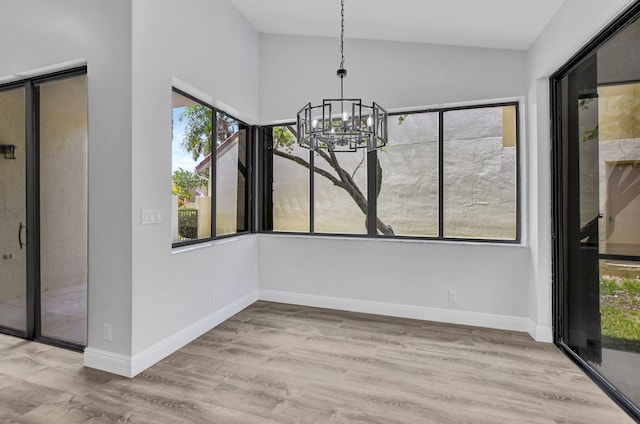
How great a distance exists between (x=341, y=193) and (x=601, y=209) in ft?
8.53

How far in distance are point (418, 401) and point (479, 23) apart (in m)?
3.31

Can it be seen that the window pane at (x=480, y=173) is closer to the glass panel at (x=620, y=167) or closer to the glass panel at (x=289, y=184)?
the glass panel at (x=620, y=167)

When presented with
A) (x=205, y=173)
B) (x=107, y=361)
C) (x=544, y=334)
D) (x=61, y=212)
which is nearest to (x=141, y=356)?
(x=107, y=361)

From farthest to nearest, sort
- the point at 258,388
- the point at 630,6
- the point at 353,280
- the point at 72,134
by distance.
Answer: the point at 353,280 < the point at 72,134 < the point at 258,388 < the point at 630,6

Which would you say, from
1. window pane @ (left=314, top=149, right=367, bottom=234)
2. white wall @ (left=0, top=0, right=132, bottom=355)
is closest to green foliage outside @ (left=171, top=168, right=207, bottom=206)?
white wall @ (left=0, top=0, right=132, bottom=355)

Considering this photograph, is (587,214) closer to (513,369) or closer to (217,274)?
(513,369)

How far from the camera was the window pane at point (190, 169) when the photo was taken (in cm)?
317

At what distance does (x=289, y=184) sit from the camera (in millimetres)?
4512

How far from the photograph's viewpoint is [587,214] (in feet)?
8.53

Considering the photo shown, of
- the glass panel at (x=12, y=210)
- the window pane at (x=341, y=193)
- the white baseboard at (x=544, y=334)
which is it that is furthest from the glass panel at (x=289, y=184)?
the white baseboard at (x=544, y=334)

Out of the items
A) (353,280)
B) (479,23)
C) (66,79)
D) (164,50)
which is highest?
Result: (479,23)

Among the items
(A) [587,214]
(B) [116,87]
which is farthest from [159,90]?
(A) [587,214]

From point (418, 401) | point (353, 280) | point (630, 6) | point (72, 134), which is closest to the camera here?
point (630, 6)

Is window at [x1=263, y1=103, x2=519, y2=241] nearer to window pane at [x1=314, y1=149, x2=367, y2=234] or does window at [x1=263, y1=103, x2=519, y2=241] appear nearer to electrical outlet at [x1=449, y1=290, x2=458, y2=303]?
window pane at [x1=314, y1=149, x2=367, y2=234]
